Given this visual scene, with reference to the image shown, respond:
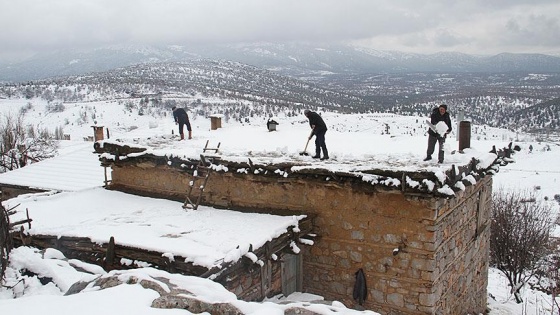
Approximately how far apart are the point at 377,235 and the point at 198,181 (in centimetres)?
436

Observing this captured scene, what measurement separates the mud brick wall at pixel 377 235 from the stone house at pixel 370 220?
19 millimetres

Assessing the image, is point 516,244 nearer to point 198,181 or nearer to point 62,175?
point 198,181

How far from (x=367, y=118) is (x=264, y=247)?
253ft

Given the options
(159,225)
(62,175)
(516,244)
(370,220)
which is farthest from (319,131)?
(516,244)

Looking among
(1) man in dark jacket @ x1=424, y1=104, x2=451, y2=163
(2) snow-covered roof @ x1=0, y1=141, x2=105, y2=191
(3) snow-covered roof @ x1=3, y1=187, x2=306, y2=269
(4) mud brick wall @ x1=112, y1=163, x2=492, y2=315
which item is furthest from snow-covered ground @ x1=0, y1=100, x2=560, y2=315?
(2) snow-covered roof @ x1=0, y1=141, x2=105, y2=191

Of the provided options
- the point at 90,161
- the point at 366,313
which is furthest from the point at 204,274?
the point at 90,161

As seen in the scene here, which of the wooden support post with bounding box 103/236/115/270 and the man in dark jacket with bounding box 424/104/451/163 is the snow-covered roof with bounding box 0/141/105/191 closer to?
the wooden support post with bounding box 103/236/115/270

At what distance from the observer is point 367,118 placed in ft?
272

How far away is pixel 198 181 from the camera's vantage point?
10672mm

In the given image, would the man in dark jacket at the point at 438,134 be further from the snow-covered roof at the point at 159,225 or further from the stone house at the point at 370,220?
the snow-covered roof at the point at 159,225

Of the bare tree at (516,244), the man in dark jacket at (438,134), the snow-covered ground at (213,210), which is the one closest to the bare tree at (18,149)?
the snow-covered ground at (213,210)

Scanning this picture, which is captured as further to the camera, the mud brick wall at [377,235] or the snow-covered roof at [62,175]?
the snow-covered roof at [62,175]

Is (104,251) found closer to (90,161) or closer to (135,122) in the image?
(90,161)

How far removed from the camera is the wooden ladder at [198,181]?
405 inches
